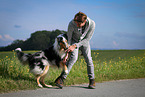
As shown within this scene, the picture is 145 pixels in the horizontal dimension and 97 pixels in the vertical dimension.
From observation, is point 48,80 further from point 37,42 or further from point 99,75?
point 37,42

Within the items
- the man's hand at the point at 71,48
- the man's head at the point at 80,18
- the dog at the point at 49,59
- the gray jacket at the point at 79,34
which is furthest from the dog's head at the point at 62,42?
the man's head at the point at 80,18

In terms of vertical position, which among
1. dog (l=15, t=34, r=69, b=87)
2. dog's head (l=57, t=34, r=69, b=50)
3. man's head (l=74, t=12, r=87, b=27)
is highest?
man's head (l=74, t=12, r=87, b=27)

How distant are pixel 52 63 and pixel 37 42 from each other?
77.6 feet

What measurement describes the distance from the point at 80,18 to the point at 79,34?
567 mm

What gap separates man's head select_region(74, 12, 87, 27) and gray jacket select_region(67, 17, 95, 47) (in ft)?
0.62

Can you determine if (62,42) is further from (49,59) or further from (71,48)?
(49,59)

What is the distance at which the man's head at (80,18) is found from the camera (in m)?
4.39

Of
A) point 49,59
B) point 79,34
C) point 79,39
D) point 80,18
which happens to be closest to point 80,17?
point 80,18

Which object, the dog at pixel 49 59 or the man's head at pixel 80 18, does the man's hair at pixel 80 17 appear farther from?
the dog at pixel 49 59

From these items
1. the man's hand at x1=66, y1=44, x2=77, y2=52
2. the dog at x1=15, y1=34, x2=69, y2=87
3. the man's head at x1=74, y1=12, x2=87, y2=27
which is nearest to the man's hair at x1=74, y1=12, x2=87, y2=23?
the man's head at x1=74, y1=12, x2=87, y2=27

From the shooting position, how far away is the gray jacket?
4.70m

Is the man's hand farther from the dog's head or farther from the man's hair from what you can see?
the man's hair

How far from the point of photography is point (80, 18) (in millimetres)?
4383

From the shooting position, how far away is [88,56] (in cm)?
488
